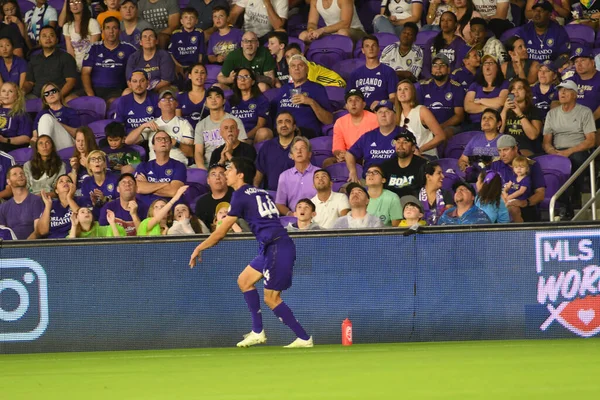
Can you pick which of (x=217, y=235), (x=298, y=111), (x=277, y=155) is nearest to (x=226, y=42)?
(x=298, y=111)

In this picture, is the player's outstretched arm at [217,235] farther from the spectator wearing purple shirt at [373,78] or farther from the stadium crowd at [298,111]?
the spectator wearing purple shirt at [373,78]

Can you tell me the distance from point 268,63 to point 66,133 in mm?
3018

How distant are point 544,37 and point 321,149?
141 inches

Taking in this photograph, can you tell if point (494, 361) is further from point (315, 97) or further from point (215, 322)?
point (315, 97)

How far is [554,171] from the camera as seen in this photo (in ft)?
40.9

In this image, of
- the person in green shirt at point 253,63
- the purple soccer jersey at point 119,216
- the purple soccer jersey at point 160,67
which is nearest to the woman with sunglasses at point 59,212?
the purple soccer jersey at point 119,216

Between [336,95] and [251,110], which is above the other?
[336,95]

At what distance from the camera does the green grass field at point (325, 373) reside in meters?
6.35

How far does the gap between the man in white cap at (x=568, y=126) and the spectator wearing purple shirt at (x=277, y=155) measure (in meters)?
3.19

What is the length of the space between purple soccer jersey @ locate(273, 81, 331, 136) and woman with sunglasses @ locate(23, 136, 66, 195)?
9.93ft

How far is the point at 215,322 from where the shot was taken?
10.8 meters

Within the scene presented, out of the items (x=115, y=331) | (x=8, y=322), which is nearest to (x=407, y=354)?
(x=115, y=331)

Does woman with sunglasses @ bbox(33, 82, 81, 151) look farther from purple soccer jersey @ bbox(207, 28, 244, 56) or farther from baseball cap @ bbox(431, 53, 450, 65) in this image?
baseball cap @ bbox(431, 53, 450, 65)

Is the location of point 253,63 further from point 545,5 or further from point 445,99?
point 545,5
